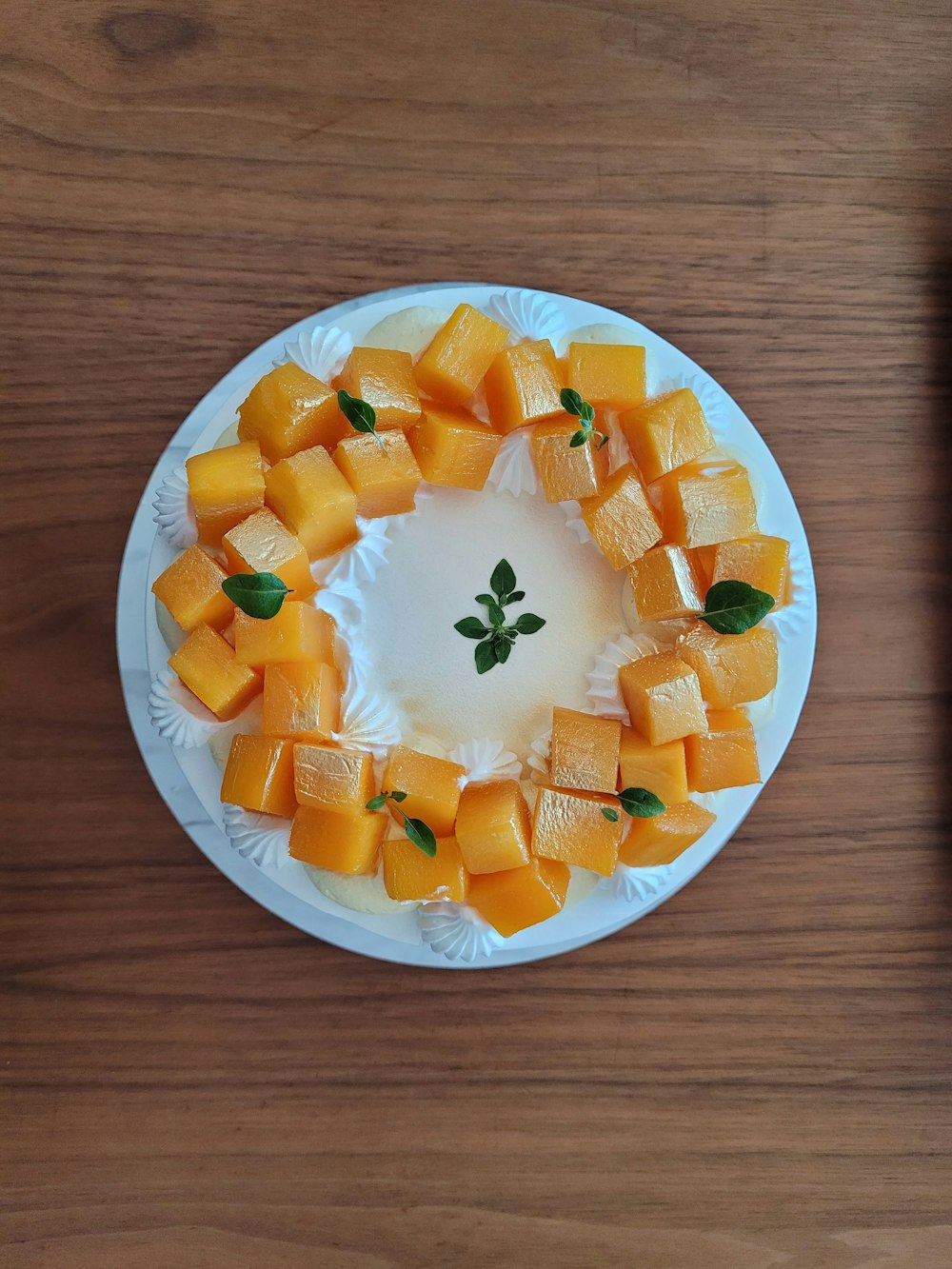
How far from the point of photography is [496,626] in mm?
1220

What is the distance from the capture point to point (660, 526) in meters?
1.29

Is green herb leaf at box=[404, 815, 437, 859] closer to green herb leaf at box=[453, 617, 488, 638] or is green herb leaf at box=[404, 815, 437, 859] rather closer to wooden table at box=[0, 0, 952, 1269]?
green herb leaf at box=[453, 617, 488, 638]

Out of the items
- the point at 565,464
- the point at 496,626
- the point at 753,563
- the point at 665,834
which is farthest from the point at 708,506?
the point at 665,834

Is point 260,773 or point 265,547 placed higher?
point 265,547

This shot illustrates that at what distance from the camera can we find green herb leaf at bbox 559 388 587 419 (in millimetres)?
1164

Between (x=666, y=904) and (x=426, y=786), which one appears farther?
(x=666, y=904)

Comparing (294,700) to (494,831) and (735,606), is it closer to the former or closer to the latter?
(494,831)

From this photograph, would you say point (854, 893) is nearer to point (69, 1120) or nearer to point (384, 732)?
point (384, 732)

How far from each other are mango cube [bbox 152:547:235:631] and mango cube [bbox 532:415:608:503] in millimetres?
470

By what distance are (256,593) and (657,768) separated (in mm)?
578

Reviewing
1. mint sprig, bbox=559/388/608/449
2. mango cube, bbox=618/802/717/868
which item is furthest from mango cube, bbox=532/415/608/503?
mango cube, bbox=618/802/717/868

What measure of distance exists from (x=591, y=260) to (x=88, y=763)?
1234 millimetres

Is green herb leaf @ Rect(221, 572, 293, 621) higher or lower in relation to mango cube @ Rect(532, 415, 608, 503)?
lower

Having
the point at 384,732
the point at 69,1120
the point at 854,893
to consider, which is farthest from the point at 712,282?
the point at 69,1120
